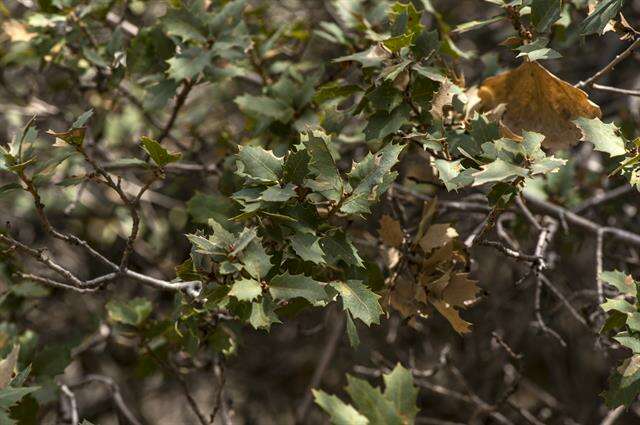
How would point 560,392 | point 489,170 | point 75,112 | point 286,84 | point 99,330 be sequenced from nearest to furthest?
point 489,170
point 286,84
point 99,330
point 75,112
point 560,392

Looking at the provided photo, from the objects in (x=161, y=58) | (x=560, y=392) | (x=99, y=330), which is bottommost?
(x=560, y=392)

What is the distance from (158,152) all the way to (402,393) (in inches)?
28.4

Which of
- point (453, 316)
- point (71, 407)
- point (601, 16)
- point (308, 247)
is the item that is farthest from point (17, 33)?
point (601, 16)

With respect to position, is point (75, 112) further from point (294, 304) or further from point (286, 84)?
point (294, 304)

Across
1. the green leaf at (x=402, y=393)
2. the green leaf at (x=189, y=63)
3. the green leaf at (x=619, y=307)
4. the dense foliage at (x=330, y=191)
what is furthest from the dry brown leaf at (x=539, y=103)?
the green leaf at (x=189, y=63)

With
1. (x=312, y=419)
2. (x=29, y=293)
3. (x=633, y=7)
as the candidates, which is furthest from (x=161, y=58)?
(x=312, y=419)

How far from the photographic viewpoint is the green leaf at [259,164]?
61.1 inches

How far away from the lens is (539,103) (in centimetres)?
185

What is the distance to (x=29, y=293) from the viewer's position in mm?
2186

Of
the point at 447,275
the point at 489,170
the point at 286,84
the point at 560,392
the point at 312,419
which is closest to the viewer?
the point at 489,170

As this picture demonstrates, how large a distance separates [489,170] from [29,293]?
1.42m

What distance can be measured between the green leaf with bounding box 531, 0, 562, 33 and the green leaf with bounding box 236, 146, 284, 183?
676 millimetres

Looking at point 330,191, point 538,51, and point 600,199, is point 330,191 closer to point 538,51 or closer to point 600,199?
point 538,51

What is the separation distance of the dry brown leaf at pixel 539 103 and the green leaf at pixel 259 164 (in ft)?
1.80
